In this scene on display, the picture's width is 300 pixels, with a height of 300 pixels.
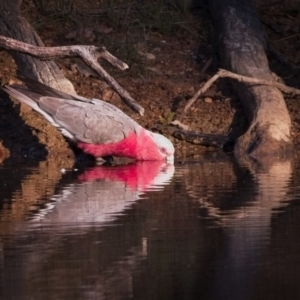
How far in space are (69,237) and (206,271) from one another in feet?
3.67

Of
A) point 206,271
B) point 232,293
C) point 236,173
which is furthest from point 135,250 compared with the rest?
point 236,173

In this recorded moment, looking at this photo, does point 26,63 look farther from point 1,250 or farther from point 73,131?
point 1,250

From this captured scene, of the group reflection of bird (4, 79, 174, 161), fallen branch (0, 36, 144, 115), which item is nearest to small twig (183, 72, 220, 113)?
reflection of bird (4, 79, 174, 161)

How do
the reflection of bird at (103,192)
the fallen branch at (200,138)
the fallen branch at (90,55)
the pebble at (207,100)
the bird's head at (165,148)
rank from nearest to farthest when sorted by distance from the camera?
the reflection of bird at (103,192) → the fallen branch at (90,55) → the bird's head at (165,148) → the fallen branch at (200,138) → the pebble at (207,100)

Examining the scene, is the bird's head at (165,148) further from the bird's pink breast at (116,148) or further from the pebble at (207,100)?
the pebble at (207,100)

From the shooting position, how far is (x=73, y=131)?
10297mm

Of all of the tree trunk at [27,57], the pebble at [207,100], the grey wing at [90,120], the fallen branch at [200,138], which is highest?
the tree trunk at [27,57]

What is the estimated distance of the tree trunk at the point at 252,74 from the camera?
10.8 meters

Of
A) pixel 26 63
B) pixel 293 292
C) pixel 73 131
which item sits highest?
pixel 26 63

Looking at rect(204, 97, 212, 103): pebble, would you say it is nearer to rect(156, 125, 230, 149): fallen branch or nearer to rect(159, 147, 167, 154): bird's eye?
rect(156, 125, 230, 149): fallen branch

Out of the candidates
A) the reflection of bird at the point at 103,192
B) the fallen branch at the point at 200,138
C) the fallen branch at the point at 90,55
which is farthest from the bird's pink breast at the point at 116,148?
the fallen branch at the point at 200,138

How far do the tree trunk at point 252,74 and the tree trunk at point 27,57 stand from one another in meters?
1.90

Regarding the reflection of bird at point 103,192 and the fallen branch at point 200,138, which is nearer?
the reflection of bird at point 103,192

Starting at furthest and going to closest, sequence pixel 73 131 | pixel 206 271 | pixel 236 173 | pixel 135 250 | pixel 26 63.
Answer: pixel 26 63 < pixel 73 131 < pixel 236 173 < pixel 135 250 < pixel 206 271
